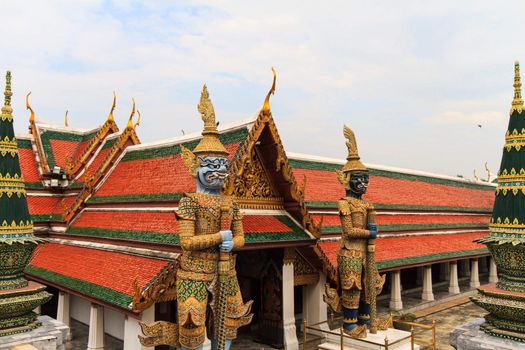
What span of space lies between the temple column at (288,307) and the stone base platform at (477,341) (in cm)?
590

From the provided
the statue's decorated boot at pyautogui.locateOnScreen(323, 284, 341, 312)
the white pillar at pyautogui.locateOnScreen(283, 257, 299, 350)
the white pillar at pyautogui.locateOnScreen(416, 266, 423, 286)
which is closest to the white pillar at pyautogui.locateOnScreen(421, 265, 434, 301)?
→ the white pillar at pyautogui.locateOnScreen(416, 266, 423, 286)

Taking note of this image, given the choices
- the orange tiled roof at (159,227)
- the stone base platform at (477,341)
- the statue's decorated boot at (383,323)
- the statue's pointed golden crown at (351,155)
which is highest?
the statue's pointed golden crown at (351,155)

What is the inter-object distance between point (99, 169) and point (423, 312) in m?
15.3

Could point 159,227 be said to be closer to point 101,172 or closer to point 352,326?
point 352,326

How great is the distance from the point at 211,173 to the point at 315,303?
8.14 meters

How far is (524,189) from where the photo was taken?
7.19m

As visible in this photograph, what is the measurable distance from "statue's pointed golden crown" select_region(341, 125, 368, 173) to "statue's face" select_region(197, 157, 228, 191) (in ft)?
15.7

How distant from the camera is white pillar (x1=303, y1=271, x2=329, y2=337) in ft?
46.0

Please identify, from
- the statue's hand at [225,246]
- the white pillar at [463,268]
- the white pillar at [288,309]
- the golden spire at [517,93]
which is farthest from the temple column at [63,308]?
the white pillar at [463,268]

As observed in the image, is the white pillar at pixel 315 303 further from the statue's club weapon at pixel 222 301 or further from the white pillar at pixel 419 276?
the white pillar at pixel 419 276

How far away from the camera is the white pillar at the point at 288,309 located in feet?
41.4

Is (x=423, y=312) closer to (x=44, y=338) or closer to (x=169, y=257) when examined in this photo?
(x=169, y=257)

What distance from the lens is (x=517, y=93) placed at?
7699mm

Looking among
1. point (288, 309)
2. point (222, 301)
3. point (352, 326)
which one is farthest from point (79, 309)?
point (352, 326)
